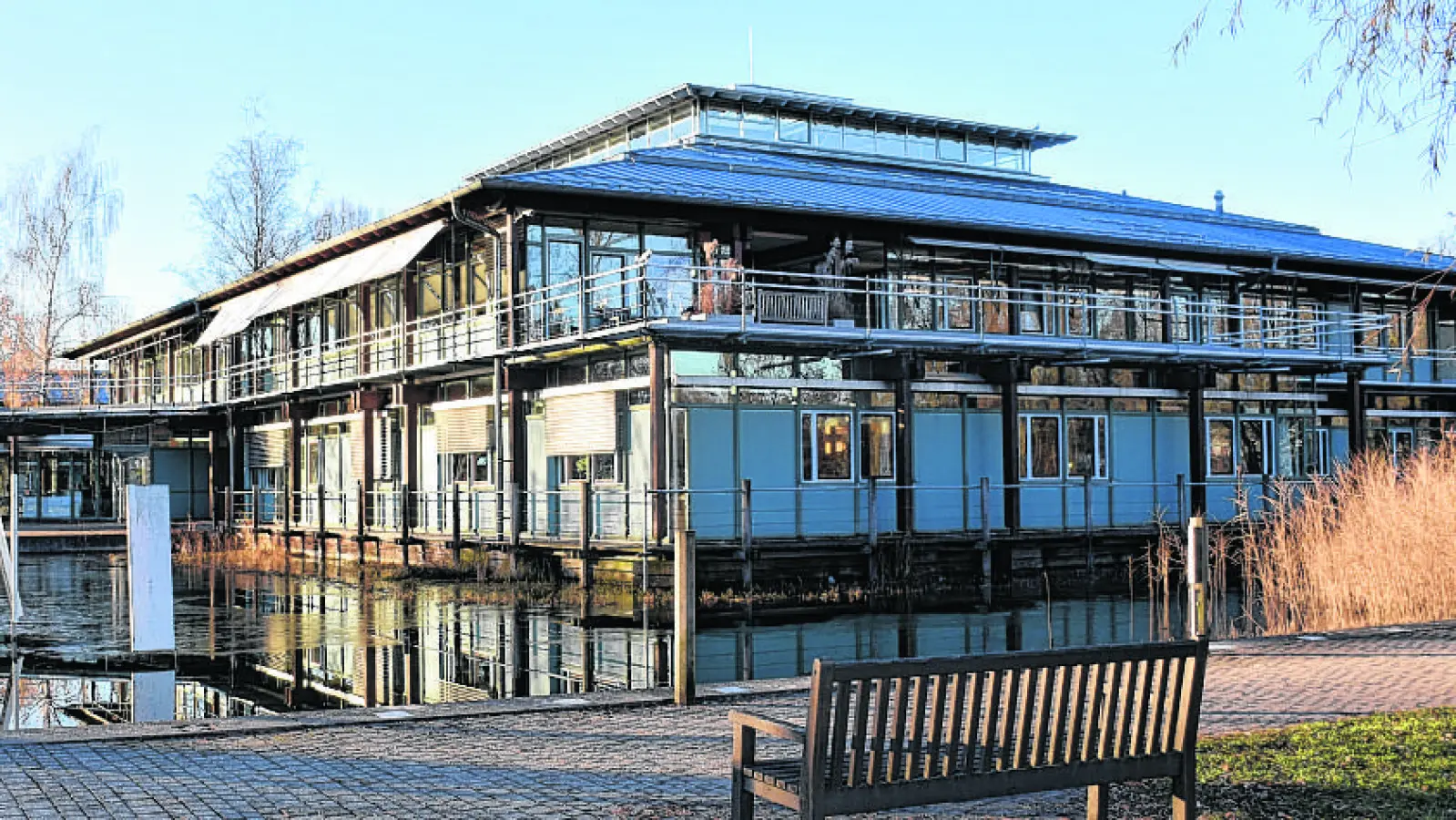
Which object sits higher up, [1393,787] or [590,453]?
[590,453]

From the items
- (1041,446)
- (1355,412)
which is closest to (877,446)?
(1041,446)

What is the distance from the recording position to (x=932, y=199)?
3156 cm

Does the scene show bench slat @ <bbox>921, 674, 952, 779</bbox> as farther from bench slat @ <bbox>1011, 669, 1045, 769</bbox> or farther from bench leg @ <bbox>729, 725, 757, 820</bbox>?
bench leg @ <bbox>729, 725, 757, 820</bbox>

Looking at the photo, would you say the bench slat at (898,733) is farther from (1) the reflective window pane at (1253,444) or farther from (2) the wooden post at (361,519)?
(1) the reflective window pane at (1253,444)

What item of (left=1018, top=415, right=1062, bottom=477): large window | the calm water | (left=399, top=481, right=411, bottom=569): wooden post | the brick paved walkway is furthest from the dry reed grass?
(left=399, top=481, right=411, bottom=569): wooden post

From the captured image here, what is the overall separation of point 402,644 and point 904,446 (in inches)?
470

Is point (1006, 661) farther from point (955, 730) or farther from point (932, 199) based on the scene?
point (932, 199)

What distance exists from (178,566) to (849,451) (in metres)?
15.1

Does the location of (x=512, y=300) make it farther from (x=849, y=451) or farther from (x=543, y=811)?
(x=543, y=811)

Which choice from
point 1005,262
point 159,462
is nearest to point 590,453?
point 1005,262

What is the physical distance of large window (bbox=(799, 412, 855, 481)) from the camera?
2619 centimetres

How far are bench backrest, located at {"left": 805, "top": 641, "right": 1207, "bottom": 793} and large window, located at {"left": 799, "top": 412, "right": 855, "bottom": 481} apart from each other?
63.8 feet

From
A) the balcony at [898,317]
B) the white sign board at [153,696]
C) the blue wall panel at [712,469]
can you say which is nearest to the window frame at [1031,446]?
the balcony at [898,317]

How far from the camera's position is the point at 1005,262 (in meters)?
29.6
